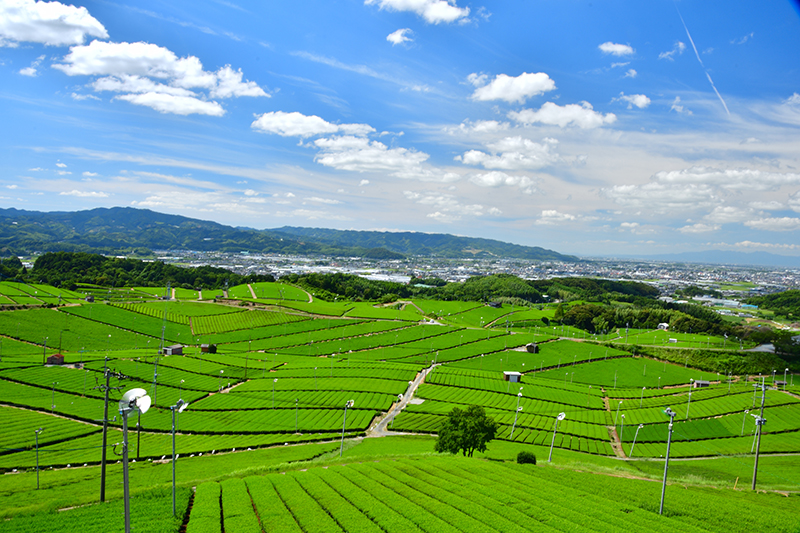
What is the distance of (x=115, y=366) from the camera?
227 feet

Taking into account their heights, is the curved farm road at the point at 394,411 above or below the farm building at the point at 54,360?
below

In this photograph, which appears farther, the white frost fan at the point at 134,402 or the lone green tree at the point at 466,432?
the lone green tree at the point at 466,432

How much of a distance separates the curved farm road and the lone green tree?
13.4 m

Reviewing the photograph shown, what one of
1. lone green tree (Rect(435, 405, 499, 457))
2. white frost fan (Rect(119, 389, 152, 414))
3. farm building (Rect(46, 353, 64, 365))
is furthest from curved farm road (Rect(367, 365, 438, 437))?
farm building (Rect(46, 353, 64, 365))

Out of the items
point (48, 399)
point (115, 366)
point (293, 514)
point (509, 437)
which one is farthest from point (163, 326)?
point (293, 514)

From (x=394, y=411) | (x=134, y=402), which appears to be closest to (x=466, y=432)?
(x=394, y=411)

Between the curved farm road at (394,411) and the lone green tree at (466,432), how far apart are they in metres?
13.4

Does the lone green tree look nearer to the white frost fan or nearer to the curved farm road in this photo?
the curved farm road

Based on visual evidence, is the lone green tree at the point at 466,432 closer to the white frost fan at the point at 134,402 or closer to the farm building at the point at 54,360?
the white frost fan at the point at 134,402

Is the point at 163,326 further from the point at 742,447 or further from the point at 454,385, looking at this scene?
the point at 742,447

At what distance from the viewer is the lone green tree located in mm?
39562

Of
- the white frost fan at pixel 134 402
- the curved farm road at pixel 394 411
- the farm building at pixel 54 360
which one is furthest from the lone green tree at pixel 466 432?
the farm building at pixel 54 360

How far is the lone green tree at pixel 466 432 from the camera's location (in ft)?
130

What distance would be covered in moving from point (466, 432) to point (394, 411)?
22330mm
